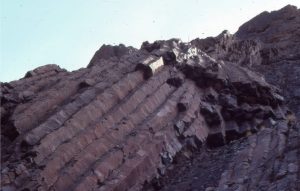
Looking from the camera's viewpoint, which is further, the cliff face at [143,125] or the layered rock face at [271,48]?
the layered rock face at [271,48]

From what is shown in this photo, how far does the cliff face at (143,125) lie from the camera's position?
12.5 meters

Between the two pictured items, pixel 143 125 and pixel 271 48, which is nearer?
pixel 143 125

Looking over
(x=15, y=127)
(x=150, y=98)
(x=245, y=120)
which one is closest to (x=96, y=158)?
(x=15, y=127)

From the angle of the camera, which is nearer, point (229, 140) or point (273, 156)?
point (273, 156)

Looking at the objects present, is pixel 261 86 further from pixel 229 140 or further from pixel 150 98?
pixel 150 98

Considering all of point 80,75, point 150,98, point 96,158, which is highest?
point 80,75

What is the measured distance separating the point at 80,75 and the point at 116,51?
16338 millimetres

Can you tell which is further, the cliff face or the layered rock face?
the layered rock face

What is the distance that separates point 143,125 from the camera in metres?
15.8

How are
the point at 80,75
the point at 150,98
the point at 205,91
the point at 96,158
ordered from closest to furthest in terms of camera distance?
the point at 96,158 < the point at 150,98 < the point at 80,75 < the point at 205,91

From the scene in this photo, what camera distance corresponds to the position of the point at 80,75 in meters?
18.7

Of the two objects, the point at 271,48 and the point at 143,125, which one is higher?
the point at 271,48

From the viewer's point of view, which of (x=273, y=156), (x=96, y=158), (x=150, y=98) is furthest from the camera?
(x=150, y=98)

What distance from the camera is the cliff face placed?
12.5 meters
